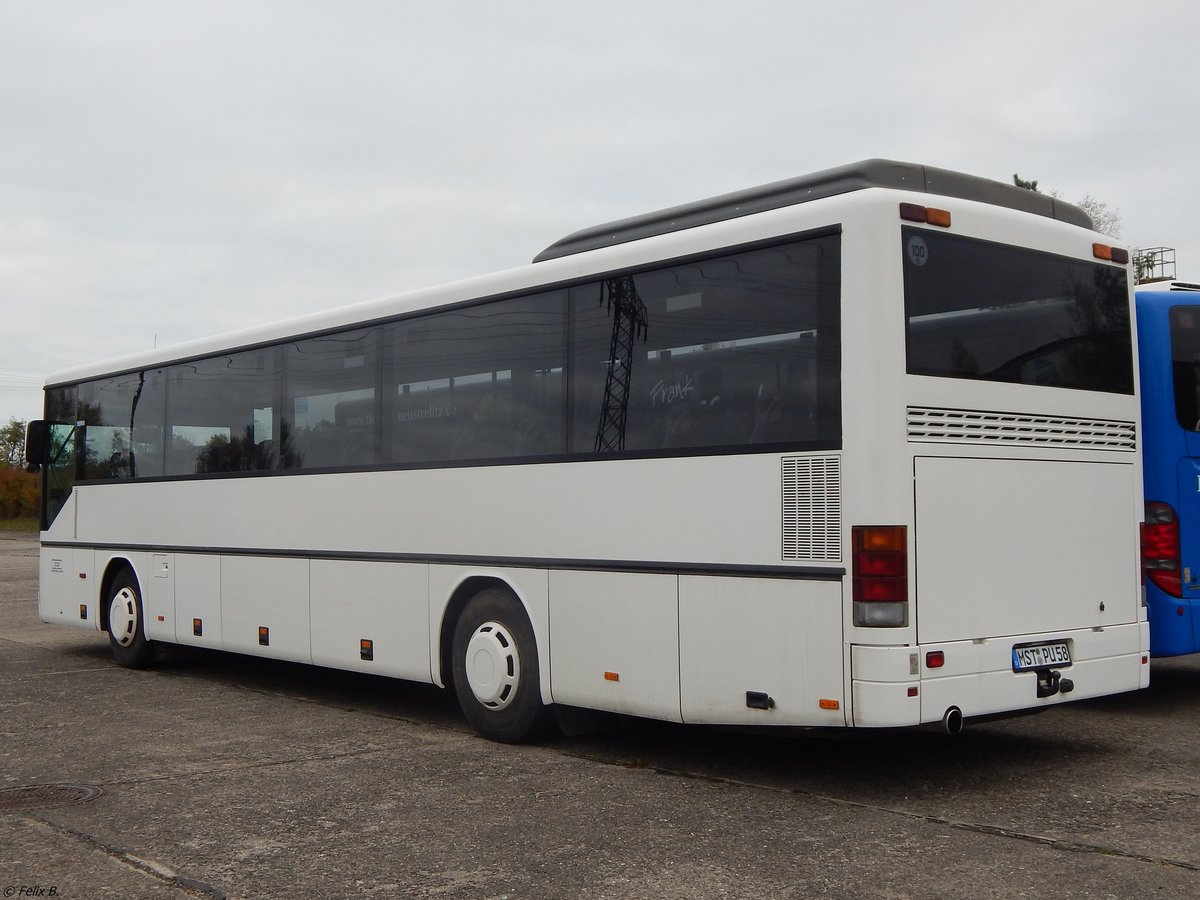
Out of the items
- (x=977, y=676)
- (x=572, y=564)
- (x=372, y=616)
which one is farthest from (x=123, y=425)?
(x=977, y=676)

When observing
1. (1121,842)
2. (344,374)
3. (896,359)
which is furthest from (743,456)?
(344,374)

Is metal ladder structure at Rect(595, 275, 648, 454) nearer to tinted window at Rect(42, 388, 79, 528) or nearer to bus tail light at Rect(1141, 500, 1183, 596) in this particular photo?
bus tail light at Rect(1141, 500, 1183, 596)

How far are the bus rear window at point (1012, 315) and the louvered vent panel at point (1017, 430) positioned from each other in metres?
0.21

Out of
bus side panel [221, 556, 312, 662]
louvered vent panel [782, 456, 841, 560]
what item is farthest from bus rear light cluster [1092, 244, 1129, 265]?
bus side panel [221, 556, 312, 662]

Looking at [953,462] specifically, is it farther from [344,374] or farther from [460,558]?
[344,374]

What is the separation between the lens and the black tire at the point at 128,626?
44.0 ft

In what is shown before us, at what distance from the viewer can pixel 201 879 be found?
18.0ft

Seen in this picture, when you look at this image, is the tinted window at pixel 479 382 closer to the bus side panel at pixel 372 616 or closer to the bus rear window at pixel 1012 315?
the bus side panel at pixel 372 616

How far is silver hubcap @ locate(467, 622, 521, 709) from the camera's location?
28.8 feet

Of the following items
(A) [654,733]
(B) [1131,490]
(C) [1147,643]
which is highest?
(B) [1131,490]

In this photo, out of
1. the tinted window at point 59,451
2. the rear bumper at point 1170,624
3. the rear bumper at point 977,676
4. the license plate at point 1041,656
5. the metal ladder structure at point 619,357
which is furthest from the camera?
the tinted window at point 59,451

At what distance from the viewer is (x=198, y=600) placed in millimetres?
12406

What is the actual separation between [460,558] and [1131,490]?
4406 mm

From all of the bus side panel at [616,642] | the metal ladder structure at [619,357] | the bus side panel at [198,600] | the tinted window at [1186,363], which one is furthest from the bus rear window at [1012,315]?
the bus side panel at [198,600]
